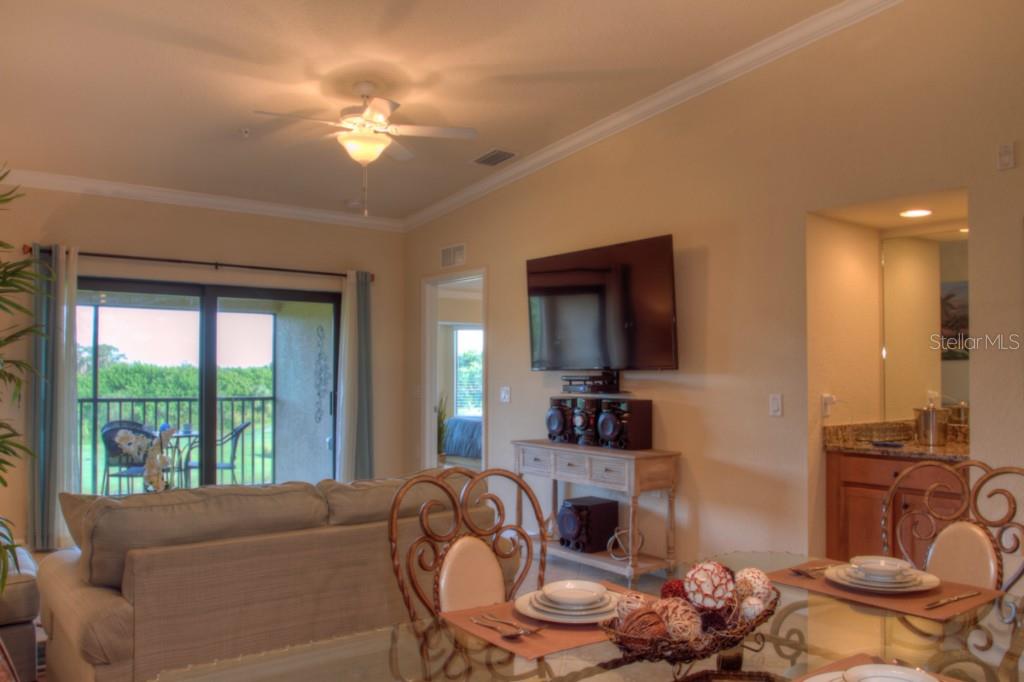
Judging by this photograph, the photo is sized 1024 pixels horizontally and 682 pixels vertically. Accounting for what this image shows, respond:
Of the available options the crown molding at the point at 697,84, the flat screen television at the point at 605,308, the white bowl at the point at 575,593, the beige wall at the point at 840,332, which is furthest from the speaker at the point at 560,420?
the white bowl at the point at 575,593

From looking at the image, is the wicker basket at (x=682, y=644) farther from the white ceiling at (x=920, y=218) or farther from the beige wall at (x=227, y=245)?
the beige wall at (x=227, y=245)

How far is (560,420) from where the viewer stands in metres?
4.93

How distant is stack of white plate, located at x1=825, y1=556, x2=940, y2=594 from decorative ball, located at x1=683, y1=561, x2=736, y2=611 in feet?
2.33

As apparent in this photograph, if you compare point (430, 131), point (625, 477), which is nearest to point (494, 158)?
point (430, 131)

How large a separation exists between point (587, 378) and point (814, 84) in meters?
2.22

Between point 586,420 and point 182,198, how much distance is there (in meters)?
4.05

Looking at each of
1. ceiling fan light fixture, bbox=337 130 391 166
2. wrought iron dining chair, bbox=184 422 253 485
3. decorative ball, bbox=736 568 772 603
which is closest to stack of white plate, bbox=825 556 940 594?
decorative ball, bbox=736 568 772 603

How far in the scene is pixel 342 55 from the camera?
3.83 metres

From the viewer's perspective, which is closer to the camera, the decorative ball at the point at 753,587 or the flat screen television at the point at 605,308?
the decorative ball at the point at 753,587

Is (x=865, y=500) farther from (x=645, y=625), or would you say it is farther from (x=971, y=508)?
(x=645, y=625)

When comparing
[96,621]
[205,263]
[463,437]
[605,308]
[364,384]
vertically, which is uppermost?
[205,263]

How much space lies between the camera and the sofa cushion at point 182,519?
2.30 m

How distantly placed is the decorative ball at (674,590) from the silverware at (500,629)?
33cm

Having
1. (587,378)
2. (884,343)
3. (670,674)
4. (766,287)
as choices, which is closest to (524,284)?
(587,378)
